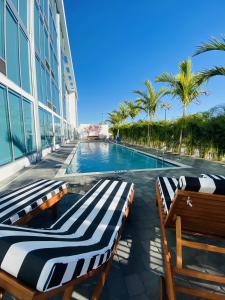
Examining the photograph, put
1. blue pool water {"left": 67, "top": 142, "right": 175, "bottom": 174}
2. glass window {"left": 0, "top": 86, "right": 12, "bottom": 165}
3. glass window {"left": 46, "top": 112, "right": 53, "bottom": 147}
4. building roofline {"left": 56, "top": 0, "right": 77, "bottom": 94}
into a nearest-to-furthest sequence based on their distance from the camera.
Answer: glass window {"left": 0, "top": 86, "right": 12, "bottom": 165}, blue pool water {"left": 67, "top": 142, "right": 175, "bottom": 174}, glass window {"left": 46, "top": 112, "right": 53, "bottom": 147}, building roofline {"left": 56, "top": 0, "right": 77, "bottom": 94}

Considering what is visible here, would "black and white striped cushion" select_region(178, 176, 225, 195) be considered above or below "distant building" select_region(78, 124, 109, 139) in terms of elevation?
below

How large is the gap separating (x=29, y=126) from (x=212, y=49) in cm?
859

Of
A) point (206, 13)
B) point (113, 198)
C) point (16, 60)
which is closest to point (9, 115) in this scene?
point (16, 60)

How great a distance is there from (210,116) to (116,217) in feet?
28.5

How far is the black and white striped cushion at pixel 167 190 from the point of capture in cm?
272

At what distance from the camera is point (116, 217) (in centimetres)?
226

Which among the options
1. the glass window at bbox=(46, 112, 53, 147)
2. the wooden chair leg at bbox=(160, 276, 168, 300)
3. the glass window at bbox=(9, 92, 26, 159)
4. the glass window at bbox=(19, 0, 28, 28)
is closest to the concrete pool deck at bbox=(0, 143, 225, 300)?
the wooden chair leg at bbox=(160, 276, 168, 300)

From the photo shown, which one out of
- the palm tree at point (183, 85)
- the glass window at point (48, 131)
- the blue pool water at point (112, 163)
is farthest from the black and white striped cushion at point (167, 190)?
the glass window at point (48, 131)

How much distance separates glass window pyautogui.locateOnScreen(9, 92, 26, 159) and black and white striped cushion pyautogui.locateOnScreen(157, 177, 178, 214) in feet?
20.3

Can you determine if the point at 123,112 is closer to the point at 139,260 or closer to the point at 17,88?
the point at 17,88

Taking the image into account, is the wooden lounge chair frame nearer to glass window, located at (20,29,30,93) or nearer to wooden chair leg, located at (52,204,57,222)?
wooden chair leg, located at (52,204,57,222)

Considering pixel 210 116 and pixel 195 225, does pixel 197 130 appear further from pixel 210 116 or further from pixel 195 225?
pixel 195 225

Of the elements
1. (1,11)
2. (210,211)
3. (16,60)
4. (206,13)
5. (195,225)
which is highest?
(206,13)

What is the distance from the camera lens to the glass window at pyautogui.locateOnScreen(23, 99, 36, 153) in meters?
8.64
